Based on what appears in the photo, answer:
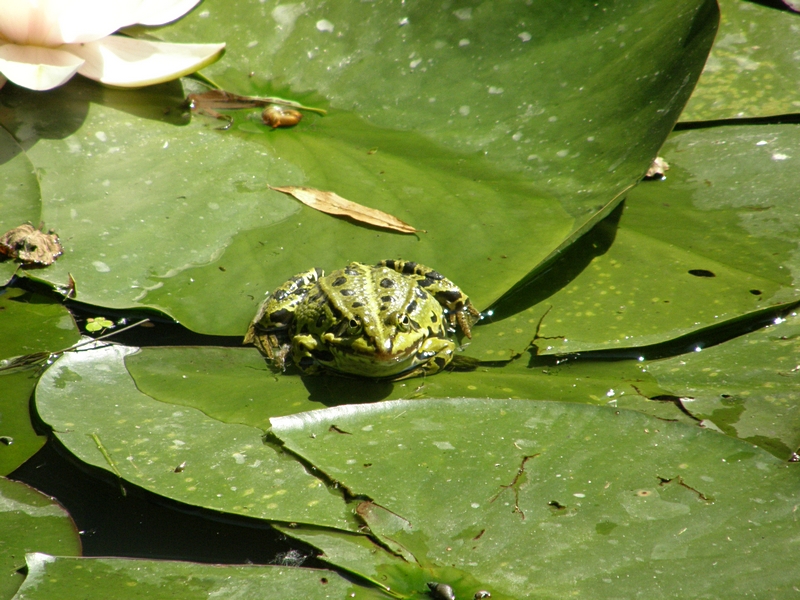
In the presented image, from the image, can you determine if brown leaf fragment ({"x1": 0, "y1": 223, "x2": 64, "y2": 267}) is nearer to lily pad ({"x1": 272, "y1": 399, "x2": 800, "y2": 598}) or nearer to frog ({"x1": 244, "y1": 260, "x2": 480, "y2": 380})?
frog ({"x1": 244, "y1": 260, "x2": 480, "y2": 380})

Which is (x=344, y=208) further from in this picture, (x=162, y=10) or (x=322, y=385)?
(x=162, y=10)

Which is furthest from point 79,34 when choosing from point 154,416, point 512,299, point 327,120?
point 512,299

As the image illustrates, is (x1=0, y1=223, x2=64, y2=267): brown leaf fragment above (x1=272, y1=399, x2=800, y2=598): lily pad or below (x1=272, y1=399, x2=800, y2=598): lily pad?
above

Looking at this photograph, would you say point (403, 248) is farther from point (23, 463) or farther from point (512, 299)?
point (23, 463)

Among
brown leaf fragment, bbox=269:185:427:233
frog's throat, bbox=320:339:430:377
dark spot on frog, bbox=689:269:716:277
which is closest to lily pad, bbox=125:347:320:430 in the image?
frog's throat, bbox=320:339:430:377

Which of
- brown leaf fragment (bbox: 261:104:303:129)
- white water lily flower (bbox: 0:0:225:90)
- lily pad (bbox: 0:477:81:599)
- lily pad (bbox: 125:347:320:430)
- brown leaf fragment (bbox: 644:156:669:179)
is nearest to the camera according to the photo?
lily pad (bbox: 0:477:81:599)

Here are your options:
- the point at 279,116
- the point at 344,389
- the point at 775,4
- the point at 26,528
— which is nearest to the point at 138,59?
the point at 279,116
